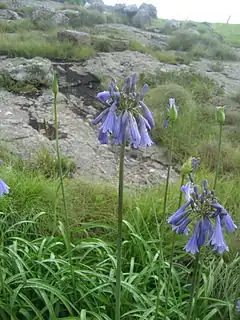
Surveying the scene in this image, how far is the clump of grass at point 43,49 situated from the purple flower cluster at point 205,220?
9270 mm

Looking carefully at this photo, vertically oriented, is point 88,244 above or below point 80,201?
above

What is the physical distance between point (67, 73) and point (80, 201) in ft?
19.2

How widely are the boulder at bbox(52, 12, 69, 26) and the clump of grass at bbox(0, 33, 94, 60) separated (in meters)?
4.95

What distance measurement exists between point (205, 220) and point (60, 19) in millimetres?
15998

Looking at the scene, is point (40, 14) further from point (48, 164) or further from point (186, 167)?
point (186, 167)

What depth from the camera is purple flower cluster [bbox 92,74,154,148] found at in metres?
1.50

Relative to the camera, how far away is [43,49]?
10492mm

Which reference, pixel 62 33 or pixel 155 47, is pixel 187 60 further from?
pixel 62 33

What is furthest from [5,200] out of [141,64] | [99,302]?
[141,64]

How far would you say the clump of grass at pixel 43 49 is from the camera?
10.2m

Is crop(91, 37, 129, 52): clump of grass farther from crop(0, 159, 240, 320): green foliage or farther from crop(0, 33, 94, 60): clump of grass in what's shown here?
crop(0, 159, 240, 320): green foliage

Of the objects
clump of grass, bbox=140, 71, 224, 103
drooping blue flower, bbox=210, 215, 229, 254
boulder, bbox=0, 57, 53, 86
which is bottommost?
clump of grass, bbox=140, 71, 224, 103

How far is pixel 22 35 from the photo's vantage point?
11820mm

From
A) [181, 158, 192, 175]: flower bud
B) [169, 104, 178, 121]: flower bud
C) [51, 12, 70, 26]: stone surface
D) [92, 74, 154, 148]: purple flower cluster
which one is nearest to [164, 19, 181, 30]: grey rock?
[51, 12, 70, 26]: stone surface
